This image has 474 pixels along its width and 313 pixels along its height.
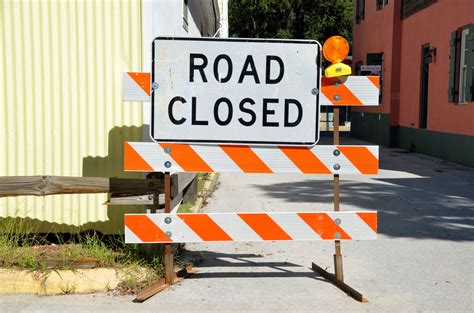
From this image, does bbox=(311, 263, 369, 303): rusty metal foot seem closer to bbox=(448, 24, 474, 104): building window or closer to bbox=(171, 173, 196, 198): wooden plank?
bbox=(171, 173, 196, 198): wooden plank

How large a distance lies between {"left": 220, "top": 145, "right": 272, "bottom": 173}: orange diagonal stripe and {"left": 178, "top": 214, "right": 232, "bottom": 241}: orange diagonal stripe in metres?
0.52

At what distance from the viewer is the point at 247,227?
4.82m

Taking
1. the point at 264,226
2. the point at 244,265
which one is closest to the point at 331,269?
the point at 244,265

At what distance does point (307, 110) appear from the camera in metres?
4.80

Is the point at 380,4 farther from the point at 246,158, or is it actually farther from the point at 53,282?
the point at 53,282

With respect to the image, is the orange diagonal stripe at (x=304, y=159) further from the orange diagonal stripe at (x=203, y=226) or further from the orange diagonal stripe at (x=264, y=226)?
the orange diagonal stripe at (x=203, y=226)

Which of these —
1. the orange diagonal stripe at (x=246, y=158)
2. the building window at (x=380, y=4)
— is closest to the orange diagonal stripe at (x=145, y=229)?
the orange diagonal stripe at (x=246, y=158)

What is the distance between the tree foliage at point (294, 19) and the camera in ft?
122

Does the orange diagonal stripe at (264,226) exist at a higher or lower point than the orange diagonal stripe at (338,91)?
lower

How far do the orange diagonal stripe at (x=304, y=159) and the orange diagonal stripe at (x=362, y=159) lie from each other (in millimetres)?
236

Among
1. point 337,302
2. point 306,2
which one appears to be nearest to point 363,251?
point 337,302

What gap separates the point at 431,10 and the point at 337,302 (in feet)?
49.2

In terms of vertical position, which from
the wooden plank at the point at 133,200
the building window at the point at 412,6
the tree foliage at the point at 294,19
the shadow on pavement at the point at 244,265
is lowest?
the shadow on pavement at the point at 244,265

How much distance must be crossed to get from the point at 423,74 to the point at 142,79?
1570 cm
